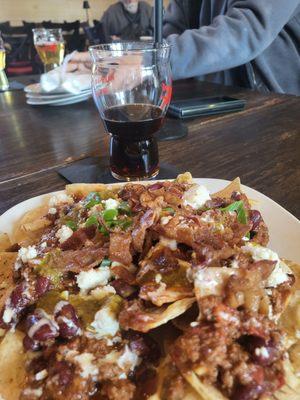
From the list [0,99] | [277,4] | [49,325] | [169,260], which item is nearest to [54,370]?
[49,325]

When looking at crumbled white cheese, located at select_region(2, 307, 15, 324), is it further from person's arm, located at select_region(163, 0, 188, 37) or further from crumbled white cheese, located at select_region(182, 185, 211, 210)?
person's arm, located at select_region(163, 0, 188, 37)

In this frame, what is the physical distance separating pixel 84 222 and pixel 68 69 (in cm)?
246

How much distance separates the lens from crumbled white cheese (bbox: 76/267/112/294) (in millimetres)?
898

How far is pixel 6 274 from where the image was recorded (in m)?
1.06

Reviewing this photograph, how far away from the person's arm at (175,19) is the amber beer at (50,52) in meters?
1.48

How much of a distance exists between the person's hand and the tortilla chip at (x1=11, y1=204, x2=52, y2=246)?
7.38ft

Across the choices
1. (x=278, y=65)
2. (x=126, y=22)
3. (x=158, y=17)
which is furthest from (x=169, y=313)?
(x=126, y=22)

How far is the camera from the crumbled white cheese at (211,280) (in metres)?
0.77

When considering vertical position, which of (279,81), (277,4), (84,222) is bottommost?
(279,81)

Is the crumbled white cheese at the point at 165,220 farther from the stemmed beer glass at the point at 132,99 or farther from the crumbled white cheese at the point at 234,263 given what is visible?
the stemmed beer glass at the point at 132,99

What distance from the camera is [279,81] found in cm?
352

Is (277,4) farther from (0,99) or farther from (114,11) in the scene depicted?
(114,11)

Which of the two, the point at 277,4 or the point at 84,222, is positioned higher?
the point at 277,4

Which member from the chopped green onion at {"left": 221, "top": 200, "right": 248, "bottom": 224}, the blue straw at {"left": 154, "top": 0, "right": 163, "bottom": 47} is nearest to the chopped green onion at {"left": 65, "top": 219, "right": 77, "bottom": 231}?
the chopped green onion at {"left": 221, "top": 200, "right": 248, "bottom": 224}
